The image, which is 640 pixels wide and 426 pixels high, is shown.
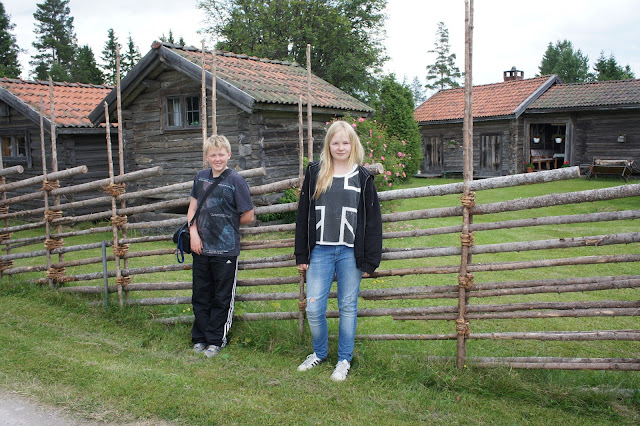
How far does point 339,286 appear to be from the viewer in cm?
410

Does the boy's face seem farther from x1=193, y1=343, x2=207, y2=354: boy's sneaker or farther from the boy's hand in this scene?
x1=193, y1=343, x2=207, y2=354: boy's sneaker

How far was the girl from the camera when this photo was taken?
13.0ft

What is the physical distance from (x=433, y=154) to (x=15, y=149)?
16480mm

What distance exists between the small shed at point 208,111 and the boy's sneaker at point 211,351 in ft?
20.6

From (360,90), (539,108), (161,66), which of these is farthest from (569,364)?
(360,90)

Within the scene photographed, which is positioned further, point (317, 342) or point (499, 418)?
point (317, 342)

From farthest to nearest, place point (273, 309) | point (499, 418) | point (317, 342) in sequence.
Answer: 1. point (273, 309)
2. point (317, 342)
3. point (499, 418)

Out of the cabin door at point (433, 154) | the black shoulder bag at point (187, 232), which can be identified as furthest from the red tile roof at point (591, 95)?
the black shoulder bag at point (187, 232)

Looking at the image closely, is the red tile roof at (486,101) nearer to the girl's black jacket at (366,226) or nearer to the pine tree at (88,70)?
the girl's black jacket at (366,226)

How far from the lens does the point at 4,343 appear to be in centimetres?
487

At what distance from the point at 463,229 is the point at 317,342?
1401mm

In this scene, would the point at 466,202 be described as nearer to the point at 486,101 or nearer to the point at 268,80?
the point at 268,80

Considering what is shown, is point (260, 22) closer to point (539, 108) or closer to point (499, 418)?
point (539, 108)

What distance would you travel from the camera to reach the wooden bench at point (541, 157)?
69.2 feet
